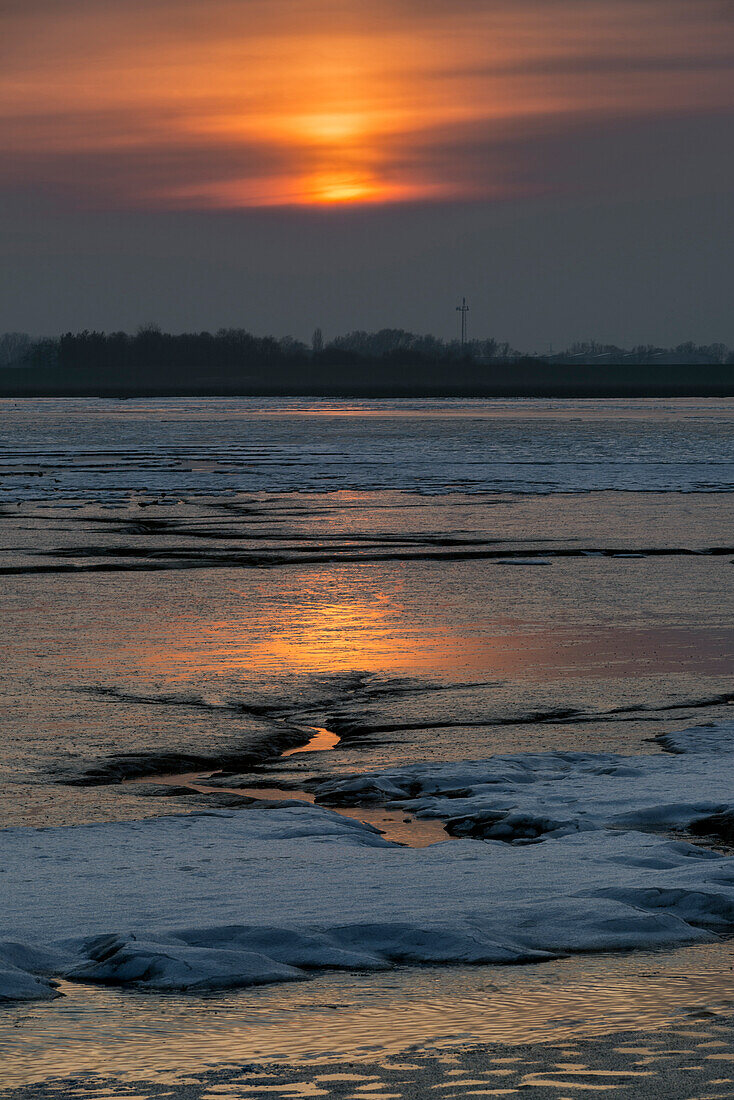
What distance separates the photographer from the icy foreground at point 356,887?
4.34 meters

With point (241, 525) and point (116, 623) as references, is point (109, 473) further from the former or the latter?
point (116, 623)

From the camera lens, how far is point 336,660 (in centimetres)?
966

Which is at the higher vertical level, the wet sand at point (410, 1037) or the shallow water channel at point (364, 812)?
the wet sand at point (410, 1037)

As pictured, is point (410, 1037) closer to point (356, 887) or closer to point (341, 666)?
point (356, 887)

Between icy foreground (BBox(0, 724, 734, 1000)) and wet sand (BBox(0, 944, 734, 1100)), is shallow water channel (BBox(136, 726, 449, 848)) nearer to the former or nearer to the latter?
icy foreground (BBox(0, 724, 734, 1000))

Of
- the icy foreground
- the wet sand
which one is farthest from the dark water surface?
the icy foreground

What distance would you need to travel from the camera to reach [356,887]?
16.3 feet

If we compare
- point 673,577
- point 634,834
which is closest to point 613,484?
point 673,577

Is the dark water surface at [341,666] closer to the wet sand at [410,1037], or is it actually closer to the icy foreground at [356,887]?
the wet sand at [410,1037]

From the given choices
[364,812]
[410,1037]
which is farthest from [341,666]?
[410,1037]

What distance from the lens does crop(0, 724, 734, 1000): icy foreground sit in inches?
171

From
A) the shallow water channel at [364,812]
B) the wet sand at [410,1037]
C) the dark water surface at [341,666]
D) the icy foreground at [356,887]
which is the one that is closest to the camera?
the wet sand at [410,1037]

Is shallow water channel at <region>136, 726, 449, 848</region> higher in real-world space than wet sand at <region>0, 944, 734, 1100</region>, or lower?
lower

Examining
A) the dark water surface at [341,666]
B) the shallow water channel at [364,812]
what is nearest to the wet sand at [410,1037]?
the dark water surface at [341,666]
